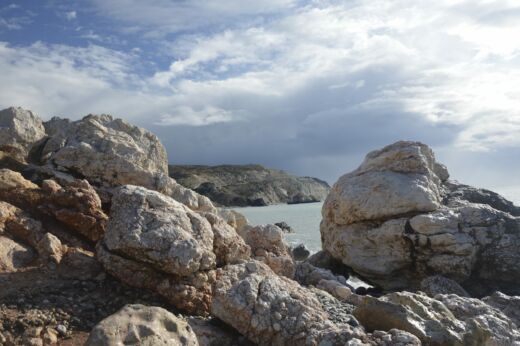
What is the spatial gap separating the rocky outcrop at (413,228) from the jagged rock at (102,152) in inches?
299

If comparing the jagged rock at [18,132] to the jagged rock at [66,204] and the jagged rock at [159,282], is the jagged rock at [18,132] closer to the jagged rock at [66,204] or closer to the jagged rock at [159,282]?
the jagged rock at [66,204]

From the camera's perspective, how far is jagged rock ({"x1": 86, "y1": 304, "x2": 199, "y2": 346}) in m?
6.72

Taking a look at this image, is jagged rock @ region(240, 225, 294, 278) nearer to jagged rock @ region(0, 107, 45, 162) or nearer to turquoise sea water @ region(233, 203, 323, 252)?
jagged rock @ region(0, 107, 45, 162)

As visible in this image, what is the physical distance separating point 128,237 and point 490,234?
13.3 meters

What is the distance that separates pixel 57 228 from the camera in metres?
12.0

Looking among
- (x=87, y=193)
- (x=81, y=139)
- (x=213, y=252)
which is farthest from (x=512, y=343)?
(x=81, y=139)

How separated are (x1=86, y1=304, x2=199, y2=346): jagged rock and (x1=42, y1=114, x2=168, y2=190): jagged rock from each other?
29.9 ft

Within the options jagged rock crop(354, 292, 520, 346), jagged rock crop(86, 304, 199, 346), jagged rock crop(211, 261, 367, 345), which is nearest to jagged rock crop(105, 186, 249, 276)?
jagged rock crop(211, 261, 367, 345)

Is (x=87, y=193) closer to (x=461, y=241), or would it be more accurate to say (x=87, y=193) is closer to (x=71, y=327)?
(x=71, y=327)

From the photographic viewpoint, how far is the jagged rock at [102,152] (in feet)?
53.1

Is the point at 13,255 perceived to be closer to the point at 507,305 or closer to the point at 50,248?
the point at 50,248

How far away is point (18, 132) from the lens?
1739cm

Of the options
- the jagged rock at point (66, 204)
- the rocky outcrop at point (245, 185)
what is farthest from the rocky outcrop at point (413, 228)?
the rocky outcrop at point (245, 185)

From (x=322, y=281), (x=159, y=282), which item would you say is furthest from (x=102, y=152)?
(x=322, y=281)
